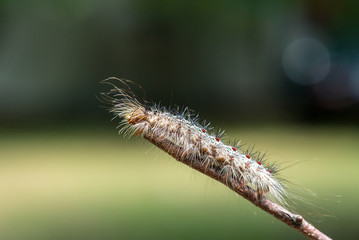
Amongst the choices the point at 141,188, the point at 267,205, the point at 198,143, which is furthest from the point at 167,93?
the point at 267,205

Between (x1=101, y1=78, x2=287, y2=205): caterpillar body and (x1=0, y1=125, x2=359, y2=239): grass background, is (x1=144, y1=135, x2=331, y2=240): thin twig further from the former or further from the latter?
(x1=0, y1=125, x2=359, y2=239): grass background

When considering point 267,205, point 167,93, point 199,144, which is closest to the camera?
point 267,205

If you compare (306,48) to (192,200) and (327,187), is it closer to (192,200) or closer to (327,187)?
(327,187)

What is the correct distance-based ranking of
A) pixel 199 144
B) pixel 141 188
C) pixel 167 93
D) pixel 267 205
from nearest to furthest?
pixel 267 205
pixel 199 144
pixel 141 188
pixel 167 93

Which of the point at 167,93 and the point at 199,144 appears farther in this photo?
the point at 167,93

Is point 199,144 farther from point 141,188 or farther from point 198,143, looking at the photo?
point 141,188

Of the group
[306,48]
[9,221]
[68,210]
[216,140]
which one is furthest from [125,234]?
[306,48]
